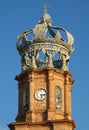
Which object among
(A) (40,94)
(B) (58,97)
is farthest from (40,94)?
(B) (58,97)

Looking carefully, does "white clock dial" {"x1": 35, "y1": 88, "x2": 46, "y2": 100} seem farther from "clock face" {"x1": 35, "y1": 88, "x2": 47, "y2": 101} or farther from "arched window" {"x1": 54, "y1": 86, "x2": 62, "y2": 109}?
"arched window" {"x1": 54, "y1": 86, "x2": 62, "y2": 109}

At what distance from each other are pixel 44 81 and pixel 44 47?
3726 millimetres

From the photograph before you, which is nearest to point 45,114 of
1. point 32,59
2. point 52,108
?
point 52,108

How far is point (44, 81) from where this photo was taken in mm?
59969

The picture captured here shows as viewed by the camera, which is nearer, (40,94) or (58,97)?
(40,94)

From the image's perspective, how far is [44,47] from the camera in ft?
202

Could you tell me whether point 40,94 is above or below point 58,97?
above

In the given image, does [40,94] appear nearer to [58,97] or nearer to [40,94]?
[40,94]

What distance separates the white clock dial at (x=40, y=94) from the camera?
59.3 metres

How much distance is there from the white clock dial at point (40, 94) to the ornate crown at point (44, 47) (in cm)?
272

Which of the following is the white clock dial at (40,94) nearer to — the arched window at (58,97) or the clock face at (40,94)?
the clock face at (40,94)

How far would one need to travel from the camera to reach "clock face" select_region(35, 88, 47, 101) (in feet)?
195

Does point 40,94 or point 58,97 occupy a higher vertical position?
point 40,94

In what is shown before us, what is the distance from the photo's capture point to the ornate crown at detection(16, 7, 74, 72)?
6144 cm
